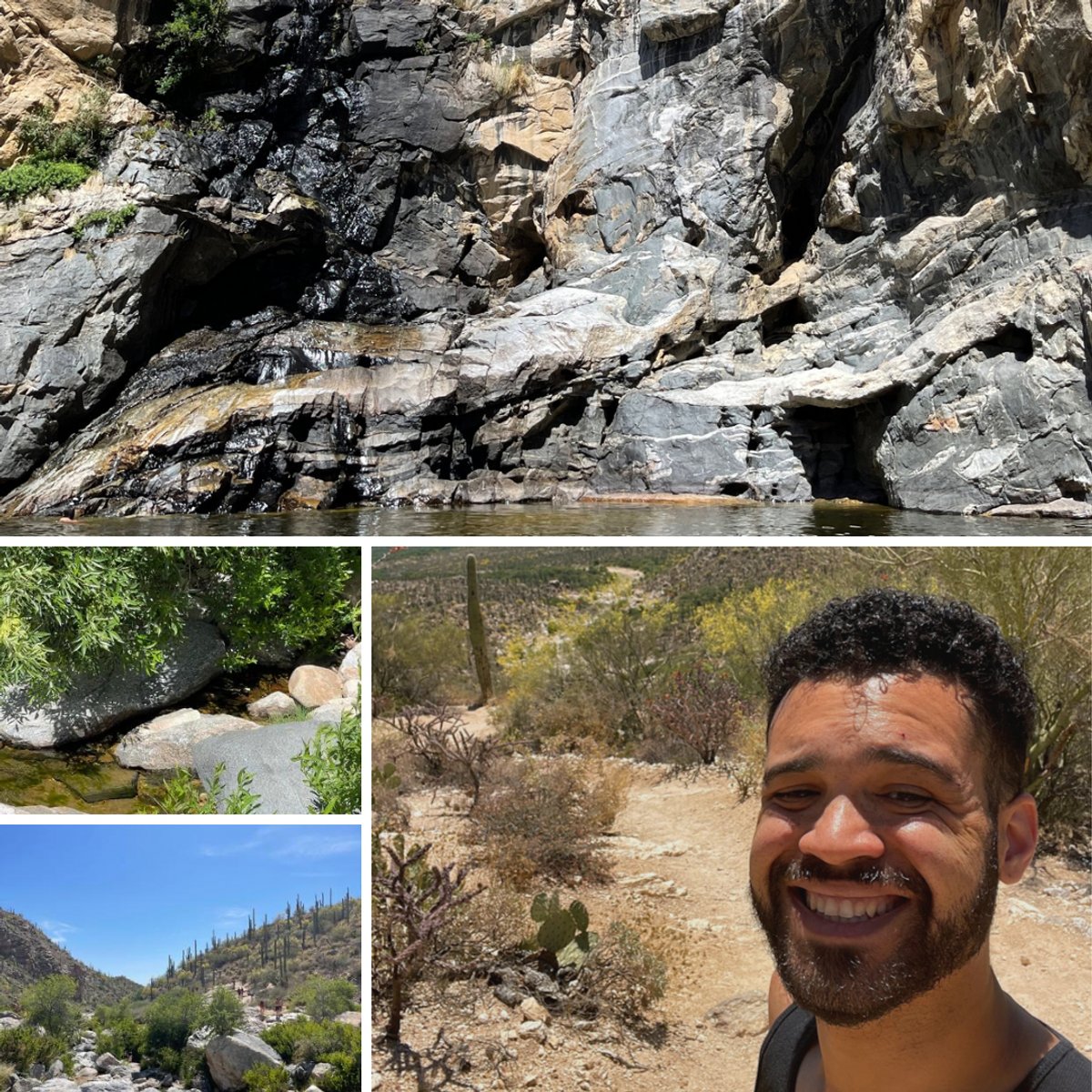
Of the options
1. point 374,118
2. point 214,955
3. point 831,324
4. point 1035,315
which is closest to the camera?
point 214,955

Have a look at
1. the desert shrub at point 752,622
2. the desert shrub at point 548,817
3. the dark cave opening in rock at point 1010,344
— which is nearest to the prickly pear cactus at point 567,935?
the desert shrub at point 548,817

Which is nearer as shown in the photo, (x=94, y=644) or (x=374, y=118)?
(x=94, y=644)

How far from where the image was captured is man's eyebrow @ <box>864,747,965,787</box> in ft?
5.06

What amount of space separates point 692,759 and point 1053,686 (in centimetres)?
138

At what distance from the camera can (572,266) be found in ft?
63.0

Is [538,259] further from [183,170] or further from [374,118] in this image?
[183,170]

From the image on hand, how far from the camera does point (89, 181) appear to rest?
18.1 m

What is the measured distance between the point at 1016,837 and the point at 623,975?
1.75m

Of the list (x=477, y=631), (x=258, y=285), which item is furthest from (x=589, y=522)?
(x=258, y=285)

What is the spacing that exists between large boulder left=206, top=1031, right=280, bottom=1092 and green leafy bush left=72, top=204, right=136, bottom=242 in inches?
708

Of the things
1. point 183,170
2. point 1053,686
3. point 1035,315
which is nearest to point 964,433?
point 1035,315

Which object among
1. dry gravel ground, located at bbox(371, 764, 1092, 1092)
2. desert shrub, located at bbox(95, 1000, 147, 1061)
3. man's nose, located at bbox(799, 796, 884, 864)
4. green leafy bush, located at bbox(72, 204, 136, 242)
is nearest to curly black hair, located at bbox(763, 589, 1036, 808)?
man's nose, located at bbox(799, 796, 884, 864)

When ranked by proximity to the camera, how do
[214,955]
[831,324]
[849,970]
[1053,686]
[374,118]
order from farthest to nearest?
[374,118] < [831,324] < [1053,686] < [214,955] < [849,970]

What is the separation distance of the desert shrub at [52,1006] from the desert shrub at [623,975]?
1667 mm
